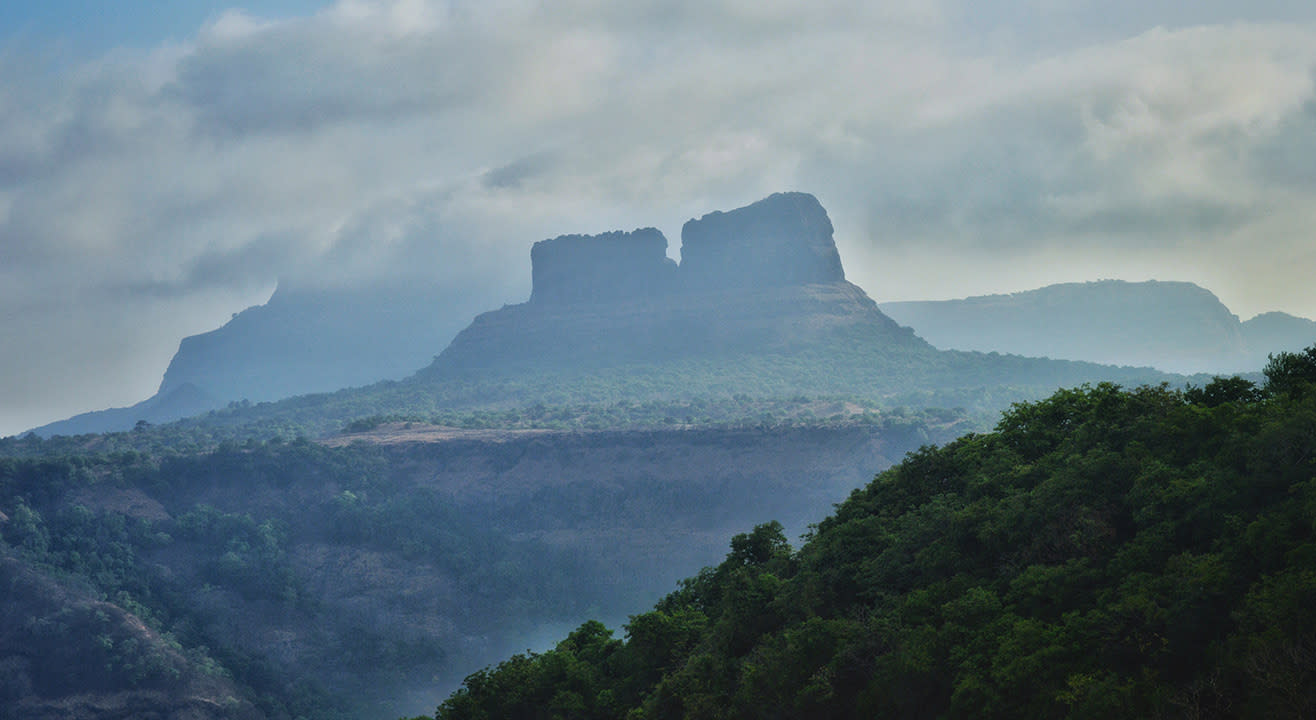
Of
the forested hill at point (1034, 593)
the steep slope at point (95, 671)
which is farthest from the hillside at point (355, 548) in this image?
the forested hill at point (1034, 593)

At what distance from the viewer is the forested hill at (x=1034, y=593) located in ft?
71.5

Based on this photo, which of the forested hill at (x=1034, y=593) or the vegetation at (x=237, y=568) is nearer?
the forested hill at (x=1034, y=593)

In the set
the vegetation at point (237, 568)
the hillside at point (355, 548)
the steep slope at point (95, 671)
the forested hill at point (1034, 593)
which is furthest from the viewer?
the hillside at point (355, 548)

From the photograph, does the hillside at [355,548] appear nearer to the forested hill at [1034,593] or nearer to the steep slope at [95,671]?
the steep slope at [95,671]

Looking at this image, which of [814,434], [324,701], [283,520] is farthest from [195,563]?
[814,434]

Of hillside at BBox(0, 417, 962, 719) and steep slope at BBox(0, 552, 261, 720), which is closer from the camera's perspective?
steep slope at BBox(0, 552, 261, 720)

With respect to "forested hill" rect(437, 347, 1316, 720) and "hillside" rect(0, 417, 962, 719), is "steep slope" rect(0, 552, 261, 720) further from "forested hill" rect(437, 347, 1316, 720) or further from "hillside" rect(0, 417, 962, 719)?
"forested hill" rect(437, 347, 1316, 720)

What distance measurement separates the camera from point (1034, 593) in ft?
84.6

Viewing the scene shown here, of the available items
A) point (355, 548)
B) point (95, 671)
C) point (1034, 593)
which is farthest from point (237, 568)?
point (1034, 593)

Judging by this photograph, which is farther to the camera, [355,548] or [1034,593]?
[355,548]

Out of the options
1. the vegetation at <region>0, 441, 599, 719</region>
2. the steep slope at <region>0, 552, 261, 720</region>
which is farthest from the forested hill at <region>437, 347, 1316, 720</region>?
the vegetation at <region>0, 441, 599, 719</region>

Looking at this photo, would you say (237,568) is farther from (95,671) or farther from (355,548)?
(95,671)

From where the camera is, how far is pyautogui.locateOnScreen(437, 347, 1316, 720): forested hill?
21781 mm

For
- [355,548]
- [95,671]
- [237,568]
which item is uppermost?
[237,568]
